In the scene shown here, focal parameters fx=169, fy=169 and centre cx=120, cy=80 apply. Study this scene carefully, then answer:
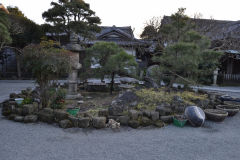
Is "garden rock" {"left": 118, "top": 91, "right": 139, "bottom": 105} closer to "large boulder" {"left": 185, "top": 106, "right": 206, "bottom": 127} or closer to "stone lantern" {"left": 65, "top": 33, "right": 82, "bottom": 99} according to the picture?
"large boulder" {"left": 185, "top": 106, "right": 206, "bottom": 127}

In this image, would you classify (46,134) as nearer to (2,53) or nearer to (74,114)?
(74,114)

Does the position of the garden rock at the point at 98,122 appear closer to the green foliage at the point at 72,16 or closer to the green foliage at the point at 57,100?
the green foliage at the point at 57,100

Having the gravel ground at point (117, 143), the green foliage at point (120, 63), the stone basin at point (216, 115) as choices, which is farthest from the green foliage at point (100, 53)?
the stone basin at point (216, 115)

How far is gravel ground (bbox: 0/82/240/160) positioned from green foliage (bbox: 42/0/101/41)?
9183 millimetres

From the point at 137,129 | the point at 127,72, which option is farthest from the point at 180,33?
the point at 137,129

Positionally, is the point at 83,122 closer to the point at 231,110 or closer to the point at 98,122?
the point at 98,122

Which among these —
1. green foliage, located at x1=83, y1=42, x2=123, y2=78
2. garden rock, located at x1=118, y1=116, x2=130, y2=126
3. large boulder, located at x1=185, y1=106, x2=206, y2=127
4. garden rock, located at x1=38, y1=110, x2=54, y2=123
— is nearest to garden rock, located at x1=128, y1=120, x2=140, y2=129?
garden rock, located at x1=118, y1=116, x2=130, y2=126

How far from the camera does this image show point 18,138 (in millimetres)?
3572

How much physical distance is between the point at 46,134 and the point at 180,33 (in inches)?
353

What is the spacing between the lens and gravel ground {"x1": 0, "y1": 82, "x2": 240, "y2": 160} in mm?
2986

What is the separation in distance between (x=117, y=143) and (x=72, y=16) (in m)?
11.3

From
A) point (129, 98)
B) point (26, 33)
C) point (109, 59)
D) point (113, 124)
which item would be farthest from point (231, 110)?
point (26, 33)

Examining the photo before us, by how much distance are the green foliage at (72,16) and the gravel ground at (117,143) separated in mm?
9183

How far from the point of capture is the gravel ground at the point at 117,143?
2986 mm
